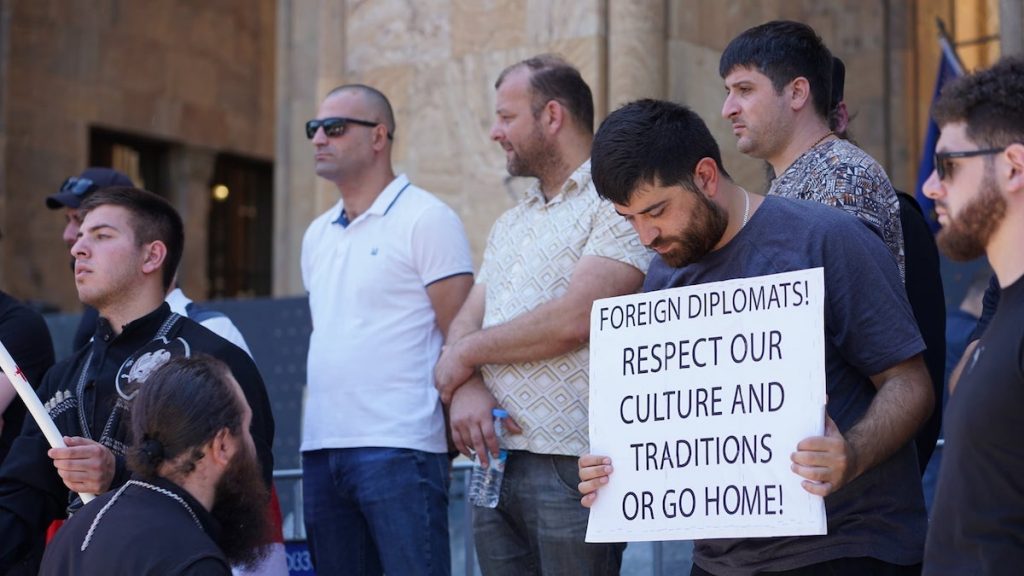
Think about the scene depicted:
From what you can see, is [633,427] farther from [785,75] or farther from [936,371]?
[785,75]

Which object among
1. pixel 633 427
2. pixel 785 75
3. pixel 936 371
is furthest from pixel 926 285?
pixel 633 427

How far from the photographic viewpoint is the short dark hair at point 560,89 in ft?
17.9

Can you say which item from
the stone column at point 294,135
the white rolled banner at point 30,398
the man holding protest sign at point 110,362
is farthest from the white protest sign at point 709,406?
the stone column at point 294,135

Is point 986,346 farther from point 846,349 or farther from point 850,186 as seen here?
point 850,186

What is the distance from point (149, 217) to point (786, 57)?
234cm

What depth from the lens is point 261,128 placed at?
16.8 m

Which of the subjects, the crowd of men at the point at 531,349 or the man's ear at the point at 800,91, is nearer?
the crowd of men at the point at 531,349

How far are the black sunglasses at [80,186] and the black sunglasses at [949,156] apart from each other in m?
4.69

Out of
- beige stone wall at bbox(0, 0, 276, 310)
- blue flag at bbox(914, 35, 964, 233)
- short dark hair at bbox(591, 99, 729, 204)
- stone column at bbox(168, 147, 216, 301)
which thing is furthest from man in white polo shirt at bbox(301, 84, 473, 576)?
stone column at bbox(168, 147, 216, 301)

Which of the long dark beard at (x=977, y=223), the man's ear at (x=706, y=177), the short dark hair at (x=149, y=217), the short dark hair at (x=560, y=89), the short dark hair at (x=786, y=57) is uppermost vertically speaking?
the short dark hair at (x=560, y=89)

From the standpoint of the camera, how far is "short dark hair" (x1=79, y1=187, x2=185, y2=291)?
5.47 metres

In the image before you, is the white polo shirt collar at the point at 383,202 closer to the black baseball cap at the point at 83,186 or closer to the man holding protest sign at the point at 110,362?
the man holding protest sign at the point at 110,362

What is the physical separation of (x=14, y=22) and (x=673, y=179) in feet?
38.5

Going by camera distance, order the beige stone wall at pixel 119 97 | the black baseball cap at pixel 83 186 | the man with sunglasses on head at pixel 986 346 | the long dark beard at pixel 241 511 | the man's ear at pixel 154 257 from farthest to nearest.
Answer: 1. the beige stone wall at pixel 119 97
2. the black baseball cap at pixel 83 186
3. the man's ear at pixel 154 257
4. the long dark beard at pixel 241 511
5. the man with sunglasses on head at pixel 986 346
